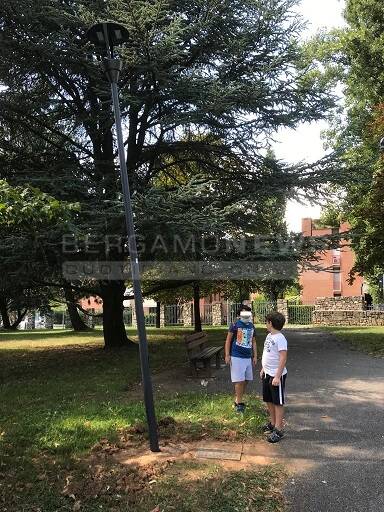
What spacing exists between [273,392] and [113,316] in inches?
477

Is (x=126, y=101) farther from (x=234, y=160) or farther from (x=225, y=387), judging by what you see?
(x=225, y=387)

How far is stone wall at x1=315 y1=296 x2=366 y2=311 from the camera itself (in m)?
33.2

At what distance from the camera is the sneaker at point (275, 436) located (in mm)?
6137

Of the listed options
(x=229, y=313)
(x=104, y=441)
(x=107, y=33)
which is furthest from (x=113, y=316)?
(x=229, y=313)

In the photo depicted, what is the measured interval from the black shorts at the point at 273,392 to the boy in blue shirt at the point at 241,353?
934mm

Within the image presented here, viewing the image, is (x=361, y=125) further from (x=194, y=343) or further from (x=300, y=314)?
(x=300, y=314)

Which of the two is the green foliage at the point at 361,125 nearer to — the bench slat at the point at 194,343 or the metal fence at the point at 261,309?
the bench slat at the point at 194,343

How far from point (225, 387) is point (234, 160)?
1006 centimetres

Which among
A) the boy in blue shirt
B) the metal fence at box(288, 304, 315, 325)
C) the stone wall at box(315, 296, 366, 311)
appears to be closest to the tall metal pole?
the boy in blue shirt

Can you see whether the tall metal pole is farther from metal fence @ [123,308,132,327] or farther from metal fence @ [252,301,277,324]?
metal fence @ [123,308,132,327]

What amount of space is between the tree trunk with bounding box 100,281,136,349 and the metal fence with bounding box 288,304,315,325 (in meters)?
19.4

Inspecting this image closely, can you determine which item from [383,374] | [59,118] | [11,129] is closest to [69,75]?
[59,118]

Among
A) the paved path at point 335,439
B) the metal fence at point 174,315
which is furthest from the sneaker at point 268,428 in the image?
the metal fence at point 174,315

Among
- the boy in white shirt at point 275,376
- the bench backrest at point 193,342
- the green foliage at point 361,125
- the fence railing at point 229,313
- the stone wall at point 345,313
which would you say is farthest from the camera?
the fence railing at point 229,313
